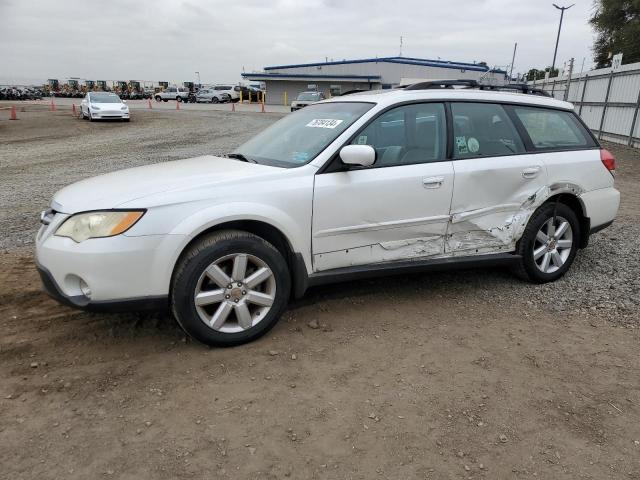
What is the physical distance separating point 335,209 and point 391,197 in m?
0.46

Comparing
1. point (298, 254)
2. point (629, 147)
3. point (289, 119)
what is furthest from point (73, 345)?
point (629, 147)

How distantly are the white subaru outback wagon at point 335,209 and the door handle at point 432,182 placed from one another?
1cm

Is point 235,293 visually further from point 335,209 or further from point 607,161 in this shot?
point 607,161

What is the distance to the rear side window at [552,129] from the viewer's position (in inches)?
175

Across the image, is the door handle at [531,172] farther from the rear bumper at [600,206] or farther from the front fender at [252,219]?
the front fender at [252,219]

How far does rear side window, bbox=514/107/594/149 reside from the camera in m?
4.45

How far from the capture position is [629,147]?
15.5 meters

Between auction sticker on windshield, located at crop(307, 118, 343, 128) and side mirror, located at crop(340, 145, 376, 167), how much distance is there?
47 cm

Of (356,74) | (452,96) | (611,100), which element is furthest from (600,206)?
(356,74)

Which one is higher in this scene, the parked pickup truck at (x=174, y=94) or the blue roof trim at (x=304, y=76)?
the blue roof trim at (x=304, y=76)

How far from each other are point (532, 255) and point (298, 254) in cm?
223

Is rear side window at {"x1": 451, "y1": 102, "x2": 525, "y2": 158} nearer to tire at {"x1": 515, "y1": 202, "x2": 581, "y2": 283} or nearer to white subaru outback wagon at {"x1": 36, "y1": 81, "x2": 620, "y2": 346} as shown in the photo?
white subaru outback wagon at {"x1": 36, "y1": 81, "x2": 620, "y2": 346}

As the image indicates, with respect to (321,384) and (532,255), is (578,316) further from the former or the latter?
(321,384)

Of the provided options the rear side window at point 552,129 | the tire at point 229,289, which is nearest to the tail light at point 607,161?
the rear side window at point 552,129
